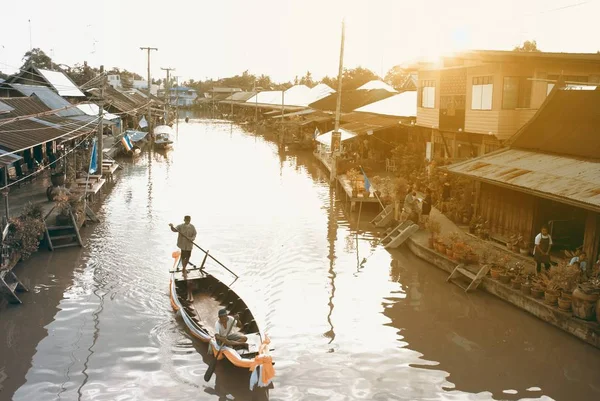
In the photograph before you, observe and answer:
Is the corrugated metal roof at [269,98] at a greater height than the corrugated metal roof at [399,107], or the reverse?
the corrugated metal roof at [269,98]

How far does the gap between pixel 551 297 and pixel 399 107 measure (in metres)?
26.4

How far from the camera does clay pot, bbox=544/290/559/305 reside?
48.2ft

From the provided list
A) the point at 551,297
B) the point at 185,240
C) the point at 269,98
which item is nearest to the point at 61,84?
the point at 185,240

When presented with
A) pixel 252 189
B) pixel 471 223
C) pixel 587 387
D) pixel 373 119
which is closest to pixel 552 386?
pixel 587 387

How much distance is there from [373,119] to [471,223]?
20571 millimetres

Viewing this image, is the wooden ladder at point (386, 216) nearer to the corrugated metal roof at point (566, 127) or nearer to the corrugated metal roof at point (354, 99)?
the corrugated metal roof at point (566, 127)

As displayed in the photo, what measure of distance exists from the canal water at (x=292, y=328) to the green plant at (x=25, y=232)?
3.09 ft

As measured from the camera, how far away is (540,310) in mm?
15070

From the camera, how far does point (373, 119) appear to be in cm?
4134

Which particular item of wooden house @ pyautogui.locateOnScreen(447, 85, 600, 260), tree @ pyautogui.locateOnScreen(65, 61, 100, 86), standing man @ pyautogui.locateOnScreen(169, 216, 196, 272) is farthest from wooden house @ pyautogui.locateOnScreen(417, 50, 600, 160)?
tree @ pyautogui.locateOnScreen(65, 61, 100, 86)

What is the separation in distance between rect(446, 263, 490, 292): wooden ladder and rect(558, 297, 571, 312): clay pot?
3.03 meters

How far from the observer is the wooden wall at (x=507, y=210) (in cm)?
1889

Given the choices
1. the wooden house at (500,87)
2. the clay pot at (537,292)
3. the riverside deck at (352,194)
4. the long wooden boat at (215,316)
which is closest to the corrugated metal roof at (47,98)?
the riverside deck at (352,194)

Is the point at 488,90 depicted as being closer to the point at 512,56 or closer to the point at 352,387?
the point at 512,56
